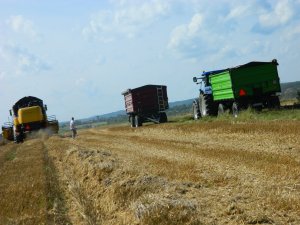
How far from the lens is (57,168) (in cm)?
1822

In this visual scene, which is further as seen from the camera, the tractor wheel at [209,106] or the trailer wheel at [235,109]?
the tractor wheel at [209,106]

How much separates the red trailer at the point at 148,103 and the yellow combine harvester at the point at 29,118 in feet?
26.2

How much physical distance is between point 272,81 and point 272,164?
44.9ft

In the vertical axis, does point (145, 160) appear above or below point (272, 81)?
below

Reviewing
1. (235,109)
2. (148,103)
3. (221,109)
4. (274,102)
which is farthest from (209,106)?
(148,103)

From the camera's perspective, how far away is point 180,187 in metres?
9.48

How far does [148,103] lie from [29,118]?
1031cm

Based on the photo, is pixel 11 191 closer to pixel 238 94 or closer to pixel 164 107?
pixel 238 94

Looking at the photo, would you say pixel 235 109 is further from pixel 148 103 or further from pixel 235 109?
pixel 148 103

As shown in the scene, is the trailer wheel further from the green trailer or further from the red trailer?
the red trailer

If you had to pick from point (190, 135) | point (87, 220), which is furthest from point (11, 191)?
point (190, 135)

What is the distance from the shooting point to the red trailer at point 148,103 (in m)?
38.8

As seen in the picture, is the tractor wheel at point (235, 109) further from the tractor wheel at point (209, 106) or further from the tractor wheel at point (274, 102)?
the tractor wheel at point (209, 106)

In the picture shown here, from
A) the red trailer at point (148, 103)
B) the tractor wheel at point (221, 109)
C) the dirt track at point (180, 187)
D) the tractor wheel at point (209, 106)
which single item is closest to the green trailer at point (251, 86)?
the tractor wheel at point (221, 109)
